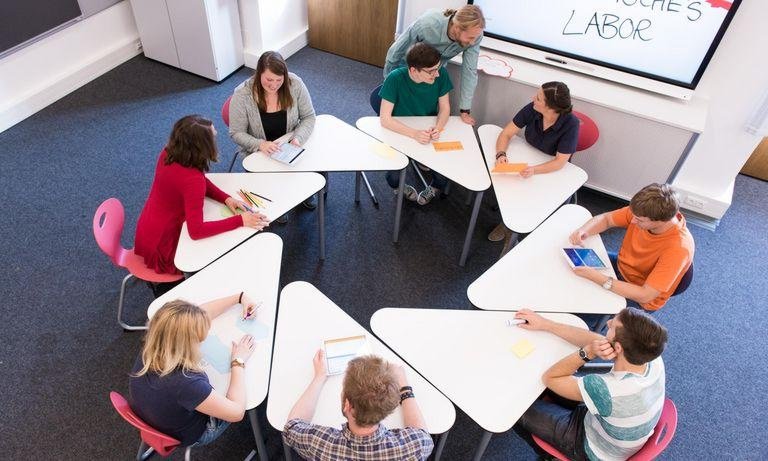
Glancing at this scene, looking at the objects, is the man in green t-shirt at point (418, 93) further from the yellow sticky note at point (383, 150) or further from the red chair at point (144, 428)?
the red chair at point (144, 428)

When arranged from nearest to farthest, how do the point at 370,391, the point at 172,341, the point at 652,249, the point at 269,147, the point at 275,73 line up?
the point at 370,391, the point at 172,341, the point at 652,249, the point at 275,73, the point at 269,147

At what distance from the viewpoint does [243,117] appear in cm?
306

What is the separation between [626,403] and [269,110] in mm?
2438

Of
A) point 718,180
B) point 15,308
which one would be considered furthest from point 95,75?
point 718,180

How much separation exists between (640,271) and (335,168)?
1.76m

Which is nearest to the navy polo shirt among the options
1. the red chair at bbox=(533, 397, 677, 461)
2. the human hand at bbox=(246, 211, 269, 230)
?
the red chair at bbox=(533, 397, 677, 461)

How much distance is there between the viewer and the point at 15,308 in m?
3.03

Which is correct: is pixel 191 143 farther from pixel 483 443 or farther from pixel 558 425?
pixel 558 425

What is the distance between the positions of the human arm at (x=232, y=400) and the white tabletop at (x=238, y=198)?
22.0 inches

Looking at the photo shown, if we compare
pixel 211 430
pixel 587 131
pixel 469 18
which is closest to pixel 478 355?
pixel 211 430

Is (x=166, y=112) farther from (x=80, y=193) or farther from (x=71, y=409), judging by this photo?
(x=71, y=409)

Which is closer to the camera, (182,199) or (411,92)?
(182,199)

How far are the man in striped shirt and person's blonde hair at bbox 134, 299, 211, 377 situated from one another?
1.38m

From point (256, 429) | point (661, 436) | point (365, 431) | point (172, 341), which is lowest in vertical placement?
point (256, 429)
